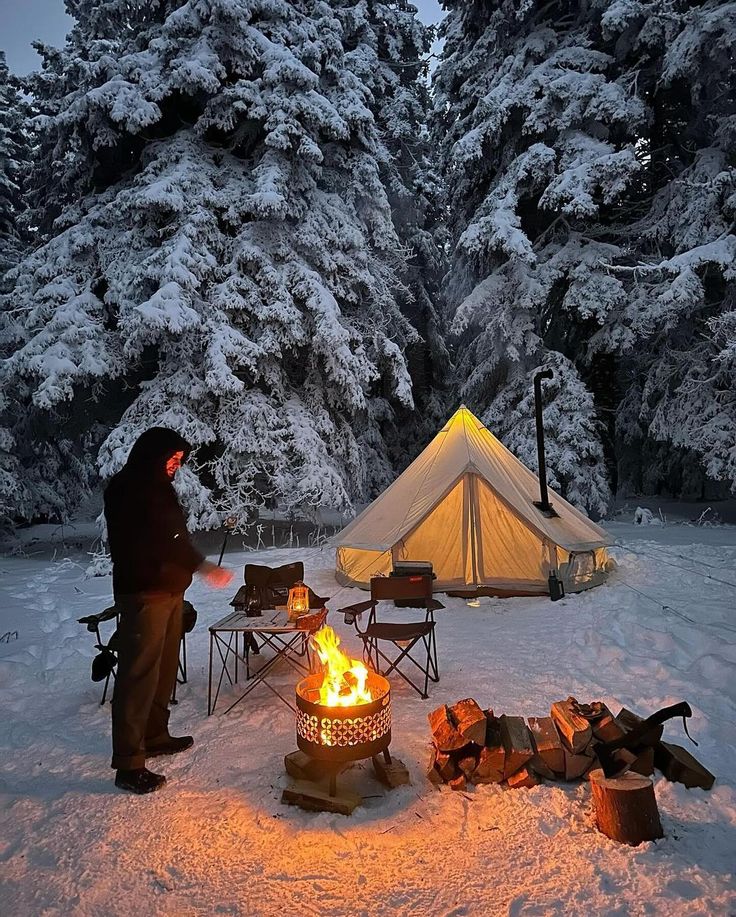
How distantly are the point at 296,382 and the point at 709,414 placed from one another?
24.5 ft

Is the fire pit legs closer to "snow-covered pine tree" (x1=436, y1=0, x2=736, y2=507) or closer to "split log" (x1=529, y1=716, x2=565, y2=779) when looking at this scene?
"split log" (x1=529, y1=716, x2=565, y2=779)

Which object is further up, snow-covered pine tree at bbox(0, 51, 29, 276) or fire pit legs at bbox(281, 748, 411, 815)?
snow-covered pine tree at bbox(0, 51, 29, 276)

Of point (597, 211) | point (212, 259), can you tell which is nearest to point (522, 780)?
point (212, 259)

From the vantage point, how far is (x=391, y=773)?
3.33 m

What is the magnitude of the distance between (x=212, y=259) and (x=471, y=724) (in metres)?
8.77

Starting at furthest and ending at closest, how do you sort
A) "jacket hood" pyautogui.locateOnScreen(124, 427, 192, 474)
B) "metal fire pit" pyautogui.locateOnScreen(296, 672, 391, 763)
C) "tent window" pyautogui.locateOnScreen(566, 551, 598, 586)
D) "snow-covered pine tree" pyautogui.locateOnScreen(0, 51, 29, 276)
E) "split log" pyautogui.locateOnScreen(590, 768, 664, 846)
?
"snow-covered pine tree" pyautogui.locateOnScreen(0, 51, 29, 276) < "tent window" pyautogui.locateOnScreen(566, 551, 598, 586) < "jacket hood" pyautogui.locateOnScreen(124, 427, 192, 474) < "metal fire pit" pyautogui.locateOnScreen(296, 672, 391, 763) < "split log" pyautogui.locateOnScreen(590, 768, 664, 846)

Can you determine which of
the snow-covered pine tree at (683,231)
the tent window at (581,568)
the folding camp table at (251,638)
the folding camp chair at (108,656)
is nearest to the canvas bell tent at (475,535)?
the tent window at (581,568)

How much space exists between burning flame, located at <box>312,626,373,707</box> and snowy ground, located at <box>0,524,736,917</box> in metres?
0.46

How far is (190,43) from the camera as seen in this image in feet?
34.9

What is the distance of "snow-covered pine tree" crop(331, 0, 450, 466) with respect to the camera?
618 inches

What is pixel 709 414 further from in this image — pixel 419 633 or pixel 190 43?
pixel 190 43

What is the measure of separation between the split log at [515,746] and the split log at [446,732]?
0.22 m

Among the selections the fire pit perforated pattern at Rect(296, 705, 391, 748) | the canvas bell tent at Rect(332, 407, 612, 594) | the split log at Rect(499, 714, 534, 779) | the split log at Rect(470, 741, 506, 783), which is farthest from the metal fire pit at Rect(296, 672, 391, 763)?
A: the canvas bell tent at Rect(332, 407, 612, 594)

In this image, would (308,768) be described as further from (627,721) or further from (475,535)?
(475,535)
